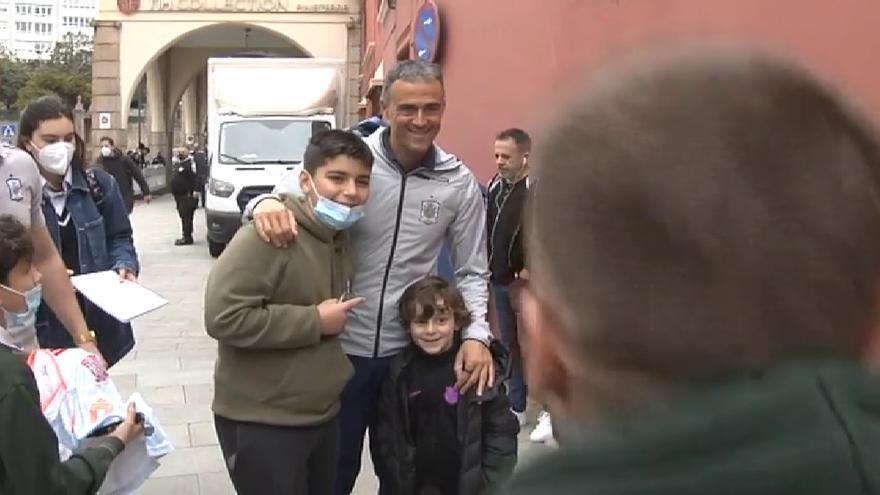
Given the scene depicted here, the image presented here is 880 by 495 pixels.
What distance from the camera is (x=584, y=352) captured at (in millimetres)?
968

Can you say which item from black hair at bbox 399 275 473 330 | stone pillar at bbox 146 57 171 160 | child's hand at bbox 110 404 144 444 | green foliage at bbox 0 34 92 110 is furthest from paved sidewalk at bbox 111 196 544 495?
green foliage at bbox 0 34 92 110

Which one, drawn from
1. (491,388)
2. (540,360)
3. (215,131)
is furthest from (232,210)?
(540,360)

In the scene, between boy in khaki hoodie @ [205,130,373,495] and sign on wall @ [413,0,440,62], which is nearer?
boy in khaki hoodie @ [205,130,373,495]

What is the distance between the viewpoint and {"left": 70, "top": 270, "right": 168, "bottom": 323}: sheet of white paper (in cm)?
399

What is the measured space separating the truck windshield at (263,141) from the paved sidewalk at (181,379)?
1.78 metres

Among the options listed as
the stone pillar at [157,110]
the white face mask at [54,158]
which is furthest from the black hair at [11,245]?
the stone pillar at [157,110]

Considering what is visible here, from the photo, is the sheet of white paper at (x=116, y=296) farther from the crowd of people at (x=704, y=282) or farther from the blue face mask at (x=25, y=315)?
the crowd of people at (x=704, y=282)

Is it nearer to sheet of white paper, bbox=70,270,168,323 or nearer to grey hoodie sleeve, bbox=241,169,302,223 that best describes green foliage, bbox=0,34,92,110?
sheet of white paper, bbox=70,270,168,323

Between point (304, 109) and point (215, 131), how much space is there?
137 cm

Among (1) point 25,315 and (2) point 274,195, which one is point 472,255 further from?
(1) point 25,315

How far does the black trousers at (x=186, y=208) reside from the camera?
1594cm

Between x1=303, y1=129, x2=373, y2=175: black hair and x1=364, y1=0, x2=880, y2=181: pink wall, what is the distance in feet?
1.80

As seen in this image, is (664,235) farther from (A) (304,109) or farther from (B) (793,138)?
(A) (304,109)

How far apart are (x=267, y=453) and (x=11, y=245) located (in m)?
0.98
